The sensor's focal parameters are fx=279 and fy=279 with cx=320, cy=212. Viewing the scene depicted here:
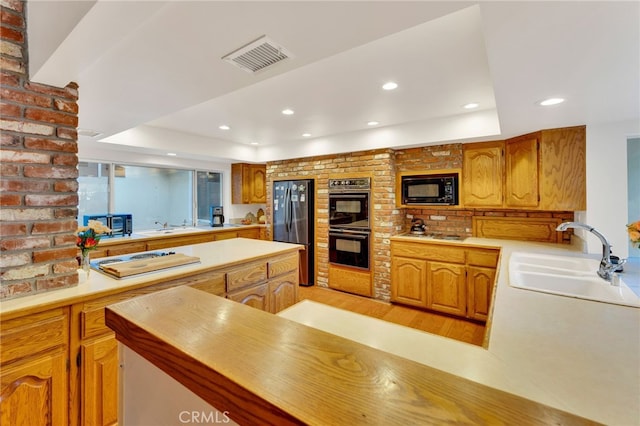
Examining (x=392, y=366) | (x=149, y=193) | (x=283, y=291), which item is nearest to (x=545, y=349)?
(x=392, y=366)

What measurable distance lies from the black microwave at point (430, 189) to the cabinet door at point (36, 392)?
3576 millimetres

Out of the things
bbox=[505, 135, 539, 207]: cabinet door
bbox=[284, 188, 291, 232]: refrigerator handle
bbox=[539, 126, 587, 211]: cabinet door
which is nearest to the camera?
bbox=[539, 126, 587, 211]: cabinet door

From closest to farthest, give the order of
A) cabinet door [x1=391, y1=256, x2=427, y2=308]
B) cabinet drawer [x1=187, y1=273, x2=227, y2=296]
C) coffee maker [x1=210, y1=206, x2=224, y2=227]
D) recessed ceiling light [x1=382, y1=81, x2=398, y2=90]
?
cabinet drawer [x1=187, y1=273, x2=227, y2=296] → recessed ceiling light [x1=382, y1=81, x2=398, y2=90] → cabinet door [x1=391, y1=256, x2=427, y2=308] → coffee maker [x1=210, y1=206, x2=224, y2=227]

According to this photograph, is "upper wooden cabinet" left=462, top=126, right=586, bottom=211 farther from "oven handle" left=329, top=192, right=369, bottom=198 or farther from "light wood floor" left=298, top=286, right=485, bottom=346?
"light wood floor" left=298, top=286, right=485, bottom=346

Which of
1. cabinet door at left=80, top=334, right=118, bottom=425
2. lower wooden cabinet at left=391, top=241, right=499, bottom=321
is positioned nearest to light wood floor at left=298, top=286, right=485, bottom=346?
lower wooden cabinet at left=391, top=241, right=499, bottom=321

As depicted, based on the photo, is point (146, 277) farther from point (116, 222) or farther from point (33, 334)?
point (116, 222)

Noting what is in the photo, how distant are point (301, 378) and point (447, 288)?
3243 mm

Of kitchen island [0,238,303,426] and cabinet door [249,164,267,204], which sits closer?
kitchen island [0,238,303,426]

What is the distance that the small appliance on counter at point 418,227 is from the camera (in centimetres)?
388

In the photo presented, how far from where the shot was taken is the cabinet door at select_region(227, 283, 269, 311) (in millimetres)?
2285

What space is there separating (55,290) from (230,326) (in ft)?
4.81

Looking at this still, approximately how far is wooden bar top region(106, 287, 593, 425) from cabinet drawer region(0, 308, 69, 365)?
1.06 m

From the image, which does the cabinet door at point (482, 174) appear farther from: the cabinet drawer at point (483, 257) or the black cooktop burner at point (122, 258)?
the black cooktop burner at point (122, 258)

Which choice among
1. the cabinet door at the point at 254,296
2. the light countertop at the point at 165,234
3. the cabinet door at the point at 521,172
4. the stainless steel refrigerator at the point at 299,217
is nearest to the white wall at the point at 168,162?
the light countertop at the point at 165,234
